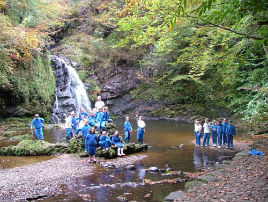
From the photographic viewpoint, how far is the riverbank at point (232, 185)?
5414 mm

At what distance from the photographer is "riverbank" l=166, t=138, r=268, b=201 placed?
541 cm

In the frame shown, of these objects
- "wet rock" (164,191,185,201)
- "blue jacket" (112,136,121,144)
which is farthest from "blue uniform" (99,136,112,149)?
"wet rock" (164,191,185,201)

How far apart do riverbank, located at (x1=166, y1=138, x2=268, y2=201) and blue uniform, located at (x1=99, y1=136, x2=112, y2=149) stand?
5101mm

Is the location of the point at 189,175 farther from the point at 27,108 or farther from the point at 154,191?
the point at 27,108

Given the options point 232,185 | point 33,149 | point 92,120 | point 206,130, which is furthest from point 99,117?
point 232,185

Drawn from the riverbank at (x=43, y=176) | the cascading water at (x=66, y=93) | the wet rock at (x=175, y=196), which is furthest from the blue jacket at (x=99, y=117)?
the cascading water at (x=66, y=93)

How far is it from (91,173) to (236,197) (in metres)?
5.27

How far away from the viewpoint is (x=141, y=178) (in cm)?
838

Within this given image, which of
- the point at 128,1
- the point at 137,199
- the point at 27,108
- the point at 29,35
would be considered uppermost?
the point at 29,35

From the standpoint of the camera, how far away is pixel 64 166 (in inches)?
389

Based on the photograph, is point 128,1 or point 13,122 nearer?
point 128,1

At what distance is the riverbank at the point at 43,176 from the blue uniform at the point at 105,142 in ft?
3.11

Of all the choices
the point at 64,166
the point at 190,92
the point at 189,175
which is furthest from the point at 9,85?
the point at 190,92

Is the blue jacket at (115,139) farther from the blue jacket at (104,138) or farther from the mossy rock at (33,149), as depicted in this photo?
the mossy rock at (33,149)
